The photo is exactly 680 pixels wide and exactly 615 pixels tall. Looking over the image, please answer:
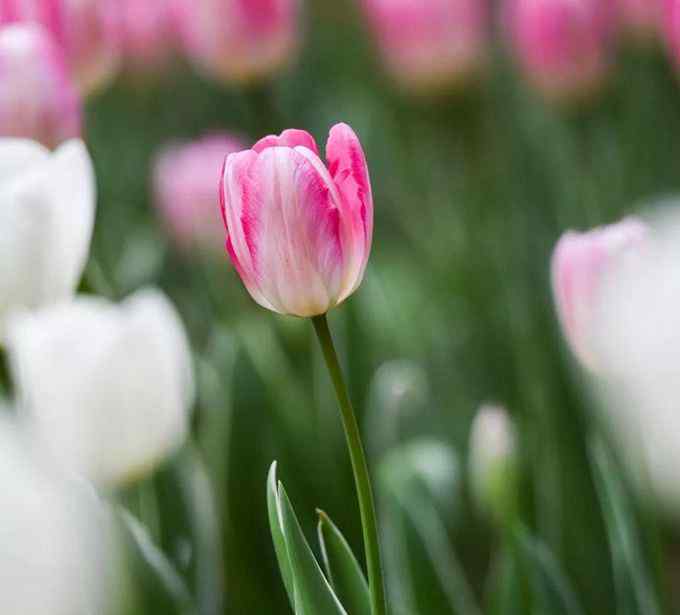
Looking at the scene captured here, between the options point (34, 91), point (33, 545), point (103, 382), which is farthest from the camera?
point (34, 91)

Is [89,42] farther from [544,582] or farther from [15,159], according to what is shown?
[544,582]

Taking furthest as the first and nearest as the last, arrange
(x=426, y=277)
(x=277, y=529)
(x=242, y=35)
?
(x=426, y=277), (x=242, y=35), (x=277, y=529)

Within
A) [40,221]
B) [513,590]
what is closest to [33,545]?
[40,221]

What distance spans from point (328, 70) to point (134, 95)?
39 cm

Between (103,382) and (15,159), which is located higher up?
(15,159)

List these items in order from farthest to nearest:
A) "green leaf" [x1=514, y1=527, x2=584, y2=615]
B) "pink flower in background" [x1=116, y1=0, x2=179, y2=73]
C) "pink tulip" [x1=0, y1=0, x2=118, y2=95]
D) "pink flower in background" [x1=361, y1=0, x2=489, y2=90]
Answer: "pink flower in background" [x1=116, y1=0, x2=179, y2=73]
"pink flower in background" [x1=361, y1=0, x2=489, y2=90]
"pink tulip" [x1=0, y1=0, x2=118, y2=95]
"green leaf" [x1=514, y1=527, x2=584, y2=615]

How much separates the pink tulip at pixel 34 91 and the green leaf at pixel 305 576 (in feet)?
1.03

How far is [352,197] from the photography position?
0.47m

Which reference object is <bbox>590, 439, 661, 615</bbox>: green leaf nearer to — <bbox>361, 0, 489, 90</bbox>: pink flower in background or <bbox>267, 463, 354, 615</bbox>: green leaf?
<bbox>267, 463, 354, 615</bbox>: green leaf

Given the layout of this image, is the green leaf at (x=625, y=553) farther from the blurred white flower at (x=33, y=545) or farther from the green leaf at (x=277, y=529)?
the blurred white flower at (x=33, y=545)

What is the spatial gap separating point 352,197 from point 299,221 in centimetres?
2

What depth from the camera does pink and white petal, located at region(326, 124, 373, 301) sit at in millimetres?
468

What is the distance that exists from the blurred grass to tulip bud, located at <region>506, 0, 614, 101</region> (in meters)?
0.04

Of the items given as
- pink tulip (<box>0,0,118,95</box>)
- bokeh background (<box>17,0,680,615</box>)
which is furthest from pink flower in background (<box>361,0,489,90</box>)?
pink tulip (<box>0,0,118,95</box>)
